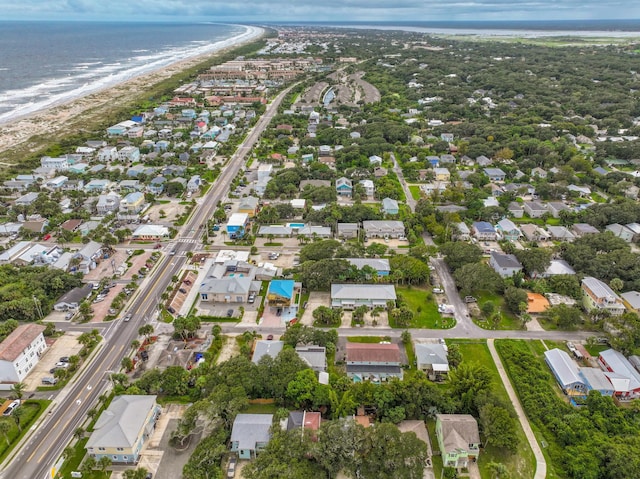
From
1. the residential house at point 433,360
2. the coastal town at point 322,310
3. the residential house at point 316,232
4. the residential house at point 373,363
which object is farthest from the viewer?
the residential house at point 316,232

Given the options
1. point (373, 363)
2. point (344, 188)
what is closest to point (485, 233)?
point (344, 188)

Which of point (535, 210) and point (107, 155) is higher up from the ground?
point (535, 210)

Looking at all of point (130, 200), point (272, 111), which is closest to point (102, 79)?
point (272, 111)

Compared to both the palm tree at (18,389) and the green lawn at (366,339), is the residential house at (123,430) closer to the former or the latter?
the palm tree at (18,389)

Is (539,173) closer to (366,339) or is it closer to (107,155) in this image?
(366,339)

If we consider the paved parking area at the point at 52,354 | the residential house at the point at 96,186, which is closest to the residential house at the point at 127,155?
the residential house at the point at 96,186
